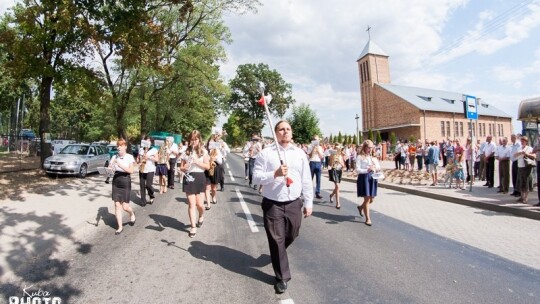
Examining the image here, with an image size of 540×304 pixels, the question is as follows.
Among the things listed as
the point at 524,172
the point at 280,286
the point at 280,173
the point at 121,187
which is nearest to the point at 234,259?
the point at 280,286

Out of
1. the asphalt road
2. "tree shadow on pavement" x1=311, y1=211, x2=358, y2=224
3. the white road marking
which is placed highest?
the white road marking

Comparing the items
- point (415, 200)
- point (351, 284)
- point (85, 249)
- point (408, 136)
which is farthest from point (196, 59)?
point (408, 136)

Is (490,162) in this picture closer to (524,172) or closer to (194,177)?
(524,172)

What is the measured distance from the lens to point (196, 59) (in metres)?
24.2

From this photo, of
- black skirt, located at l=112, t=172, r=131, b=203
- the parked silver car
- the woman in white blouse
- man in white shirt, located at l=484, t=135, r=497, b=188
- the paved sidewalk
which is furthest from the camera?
the parked silver car

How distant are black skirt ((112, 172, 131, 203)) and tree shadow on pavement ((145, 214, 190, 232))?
0.84 meters

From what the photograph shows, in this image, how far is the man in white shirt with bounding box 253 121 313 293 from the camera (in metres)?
3.93

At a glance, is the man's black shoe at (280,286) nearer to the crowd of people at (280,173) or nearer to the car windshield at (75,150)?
the crowd of people at (280,173)

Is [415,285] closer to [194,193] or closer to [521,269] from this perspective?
[521,269]

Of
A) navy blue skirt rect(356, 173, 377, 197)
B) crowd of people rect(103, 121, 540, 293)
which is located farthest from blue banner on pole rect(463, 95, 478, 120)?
navy blue skirt rect(356, 173, 377, 197)

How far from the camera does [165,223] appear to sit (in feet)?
24.1

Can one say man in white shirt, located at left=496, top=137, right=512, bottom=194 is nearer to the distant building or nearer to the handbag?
the handbag

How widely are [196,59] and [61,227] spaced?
1947 centimetres

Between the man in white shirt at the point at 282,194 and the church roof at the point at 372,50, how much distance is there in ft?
201
